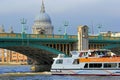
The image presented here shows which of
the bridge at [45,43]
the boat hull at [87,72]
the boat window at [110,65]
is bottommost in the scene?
the boat hull at [87,72]

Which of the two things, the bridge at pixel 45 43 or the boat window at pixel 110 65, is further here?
the bridge at pixel 45 43

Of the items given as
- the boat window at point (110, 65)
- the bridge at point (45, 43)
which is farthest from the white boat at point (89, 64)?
the bridge at point (45, 43)

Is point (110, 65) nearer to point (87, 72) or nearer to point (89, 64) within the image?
point (89, 64)

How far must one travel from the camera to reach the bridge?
111875 millimetres

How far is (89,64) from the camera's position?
9919 cm

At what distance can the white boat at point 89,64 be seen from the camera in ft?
321

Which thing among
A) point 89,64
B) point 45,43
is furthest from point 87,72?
point 45,43

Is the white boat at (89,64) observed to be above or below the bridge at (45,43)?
below

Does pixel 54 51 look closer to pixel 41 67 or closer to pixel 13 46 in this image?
pixel 13 46

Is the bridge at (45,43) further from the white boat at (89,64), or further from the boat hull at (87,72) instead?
→ the boat hull at (87,72)

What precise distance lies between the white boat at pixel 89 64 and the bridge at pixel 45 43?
1340 cm

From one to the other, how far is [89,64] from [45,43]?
21.0 metres

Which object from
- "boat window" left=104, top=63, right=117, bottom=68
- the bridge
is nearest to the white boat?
"boat window" left=104, top=63, right=117, bottom=68

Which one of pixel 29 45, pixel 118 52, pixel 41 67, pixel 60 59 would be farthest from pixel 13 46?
pixel 118 52
